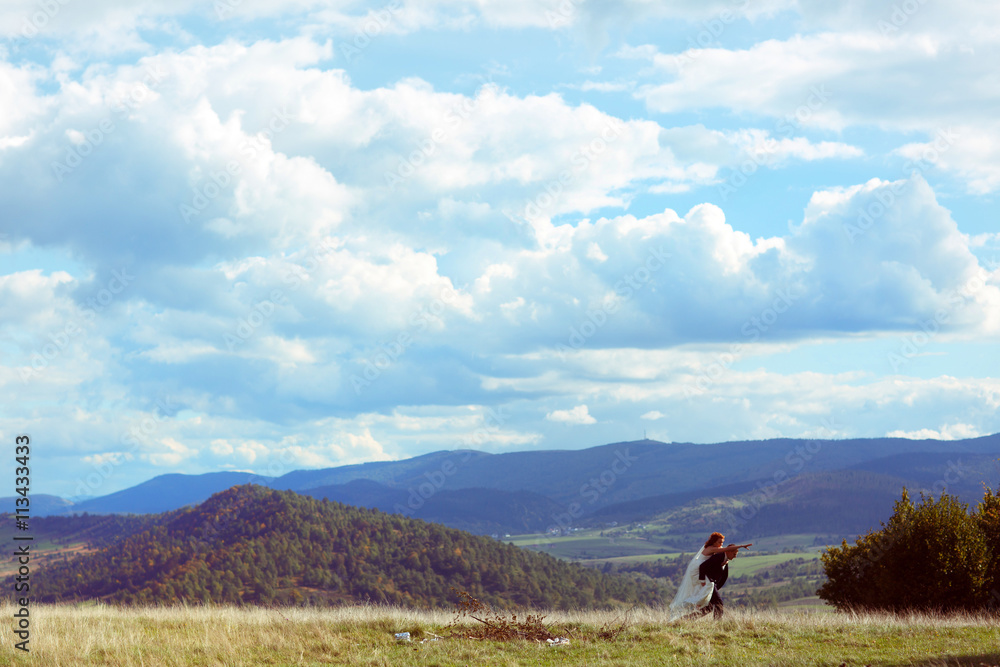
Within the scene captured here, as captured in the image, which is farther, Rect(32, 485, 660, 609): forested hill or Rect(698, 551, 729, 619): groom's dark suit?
Rect(32, 485, 660, 609): forested hill

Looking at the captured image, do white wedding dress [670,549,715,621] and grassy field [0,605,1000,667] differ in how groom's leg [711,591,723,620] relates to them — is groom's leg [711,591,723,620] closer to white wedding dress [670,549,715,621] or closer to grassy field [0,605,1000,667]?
white wedding dress [670,549,715,621]

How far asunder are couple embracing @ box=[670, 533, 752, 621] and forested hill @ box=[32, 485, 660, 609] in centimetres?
8587

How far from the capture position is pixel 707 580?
15758 mm

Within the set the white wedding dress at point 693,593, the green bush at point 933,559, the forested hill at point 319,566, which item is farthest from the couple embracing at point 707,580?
the forested hill at point 319,566

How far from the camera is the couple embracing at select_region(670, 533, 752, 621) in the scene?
15664 millimetres

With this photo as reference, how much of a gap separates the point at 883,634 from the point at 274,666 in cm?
1045

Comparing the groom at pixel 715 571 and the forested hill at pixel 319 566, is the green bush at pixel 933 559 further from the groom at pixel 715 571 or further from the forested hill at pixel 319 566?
the forested hill at pixel 319 566

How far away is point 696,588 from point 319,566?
105305 mm

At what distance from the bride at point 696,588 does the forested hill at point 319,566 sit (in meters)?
85.7

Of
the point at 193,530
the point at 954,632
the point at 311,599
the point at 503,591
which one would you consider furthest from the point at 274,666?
the point at 193,530

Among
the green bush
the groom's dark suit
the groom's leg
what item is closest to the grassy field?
the groom's leg

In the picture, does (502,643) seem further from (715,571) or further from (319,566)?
(319,566)

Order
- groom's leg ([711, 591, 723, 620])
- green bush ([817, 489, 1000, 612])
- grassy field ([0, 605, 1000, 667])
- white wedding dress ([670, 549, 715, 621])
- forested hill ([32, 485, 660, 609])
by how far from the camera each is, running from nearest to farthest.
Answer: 1. grassy field ([0, 605, 1000, 667])
2. groom's leg ([711, 591, 723, 620])
3. white wedding dress ([670, 549, 715, 621])
4. green bush ([817, 489, 1000, 612])
5. forested hill ([32, 485, 660, 609])

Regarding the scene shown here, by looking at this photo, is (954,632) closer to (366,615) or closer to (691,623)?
(691,623)
